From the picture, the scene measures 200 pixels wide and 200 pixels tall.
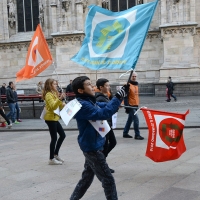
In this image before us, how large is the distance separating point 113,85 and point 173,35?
526cm

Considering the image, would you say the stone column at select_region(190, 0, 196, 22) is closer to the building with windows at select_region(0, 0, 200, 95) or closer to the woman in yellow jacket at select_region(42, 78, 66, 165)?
the building with windows at select_region(0, 0, 200, 95)

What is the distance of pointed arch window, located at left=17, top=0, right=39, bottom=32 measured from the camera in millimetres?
25188

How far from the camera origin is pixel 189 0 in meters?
20.6

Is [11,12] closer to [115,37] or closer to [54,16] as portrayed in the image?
[54,16]

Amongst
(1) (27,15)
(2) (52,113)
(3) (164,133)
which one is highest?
(1) (27,15)

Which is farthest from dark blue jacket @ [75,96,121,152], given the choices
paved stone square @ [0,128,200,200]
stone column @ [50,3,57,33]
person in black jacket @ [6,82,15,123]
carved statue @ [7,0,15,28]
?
carved statue @ [7,0,15,28]

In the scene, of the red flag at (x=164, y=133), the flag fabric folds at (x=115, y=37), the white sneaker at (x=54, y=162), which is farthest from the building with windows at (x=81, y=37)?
the flag fabric folds at (x=115, y=37)

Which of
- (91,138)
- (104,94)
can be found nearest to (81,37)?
(104,94)

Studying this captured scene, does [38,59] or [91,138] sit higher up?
[38,59]

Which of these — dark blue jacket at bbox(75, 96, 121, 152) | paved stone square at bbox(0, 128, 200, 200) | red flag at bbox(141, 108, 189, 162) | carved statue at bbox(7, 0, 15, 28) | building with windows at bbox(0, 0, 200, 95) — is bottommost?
paved stone square at bbox(0, 128, 200, 200)

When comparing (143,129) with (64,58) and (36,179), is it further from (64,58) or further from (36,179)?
(64,58)

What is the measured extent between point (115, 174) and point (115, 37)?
2436 mm

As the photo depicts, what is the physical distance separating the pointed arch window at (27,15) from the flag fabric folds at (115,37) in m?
21.2

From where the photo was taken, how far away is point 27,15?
25.5m
